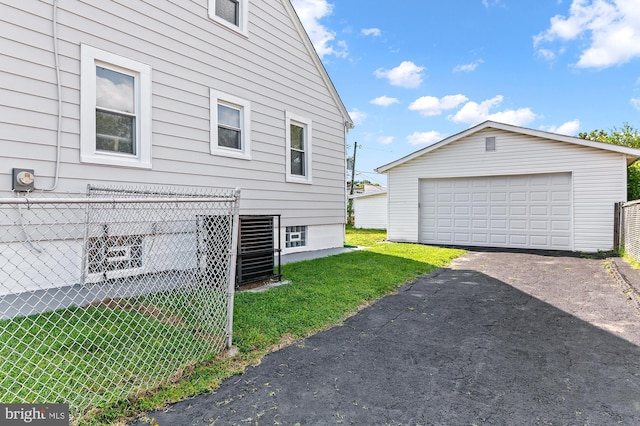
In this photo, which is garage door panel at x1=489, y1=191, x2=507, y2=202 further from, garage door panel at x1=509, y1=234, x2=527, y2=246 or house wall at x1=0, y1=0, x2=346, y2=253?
house wall at x1=0, y1=0, x2=346, y2=253

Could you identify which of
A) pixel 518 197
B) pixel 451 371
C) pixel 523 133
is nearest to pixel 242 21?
pixel 451 371

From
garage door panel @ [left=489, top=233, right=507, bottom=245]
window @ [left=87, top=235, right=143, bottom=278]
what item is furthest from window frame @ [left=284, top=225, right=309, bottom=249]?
garage door panel @ [left=489, top=233, right=507, bottom=245]

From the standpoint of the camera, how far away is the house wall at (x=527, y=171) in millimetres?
9656

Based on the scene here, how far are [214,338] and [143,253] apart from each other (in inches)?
71.4

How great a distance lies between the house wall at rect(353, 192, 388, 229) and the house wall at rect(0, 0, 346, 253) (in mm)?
11090

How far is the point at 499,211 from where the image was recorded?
11141 mm

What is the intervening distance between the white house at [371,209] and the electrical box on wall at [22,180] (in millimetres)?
17742

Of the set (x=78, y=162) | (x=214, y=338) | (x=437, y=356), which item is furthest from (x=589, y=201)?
(x=78, y=162)

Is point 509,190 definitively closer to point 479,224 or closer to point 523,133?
point 479,224

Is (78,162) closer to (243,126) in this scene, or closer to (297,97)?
(243,126)

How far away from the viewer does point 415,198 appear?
1243 centimetres

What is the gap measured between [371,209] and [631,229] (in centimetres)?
1385

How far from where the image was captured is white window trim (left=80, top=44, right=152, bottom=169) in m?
4.55

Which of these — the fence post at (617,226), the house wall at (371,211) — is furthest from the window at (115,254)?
the house wall at (371,211)
